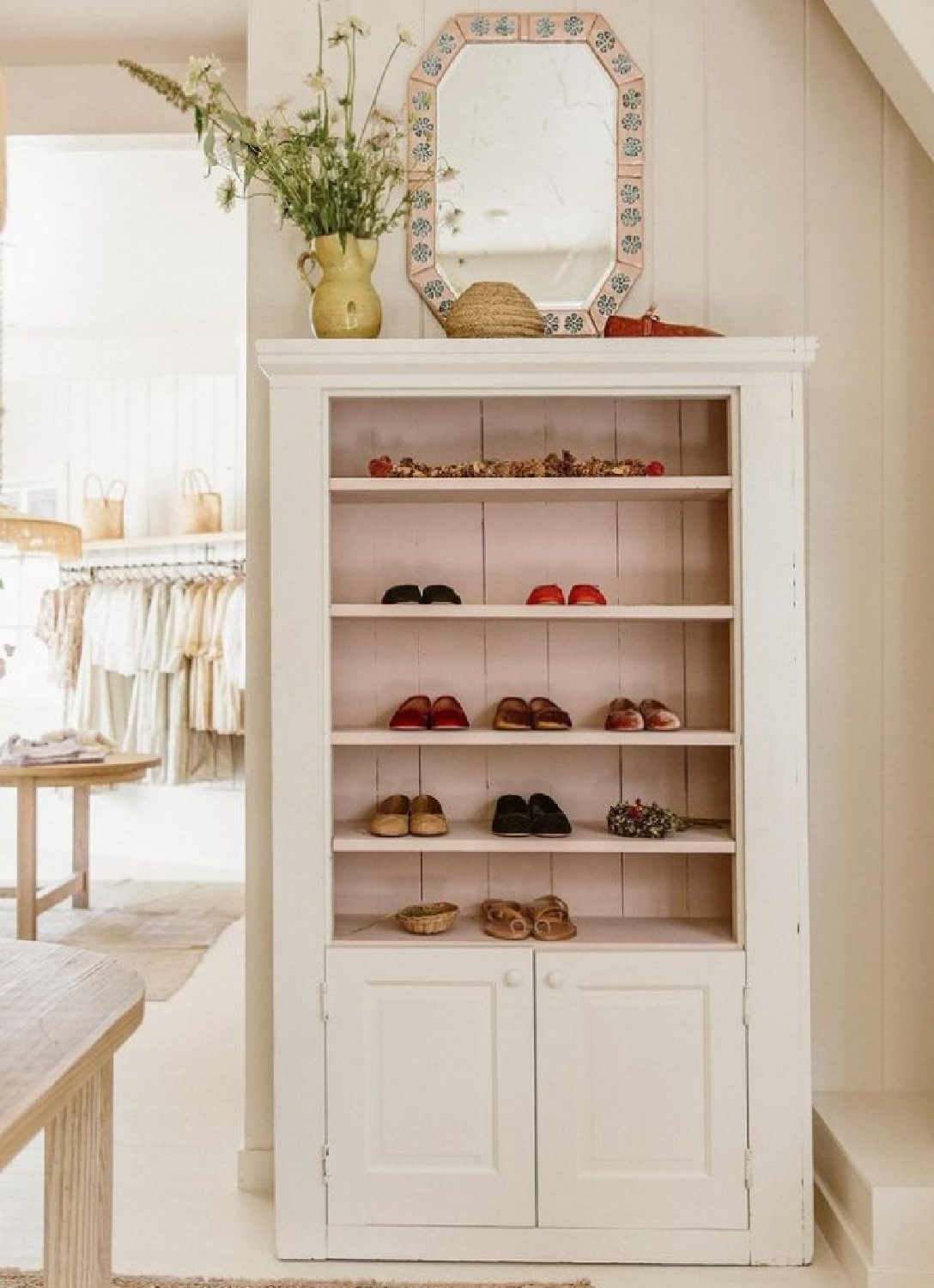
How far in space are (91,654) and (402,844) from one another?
4.46 meters

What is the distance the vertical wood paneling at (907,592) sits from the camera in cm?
263

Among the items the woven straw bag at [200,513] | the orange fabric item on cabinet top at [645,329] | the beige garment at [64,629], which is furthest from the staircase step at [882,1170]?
the beige garment at [64,629]

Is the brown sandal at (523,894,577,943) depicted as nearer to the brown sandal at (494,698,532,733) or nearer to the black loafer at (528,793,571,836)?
the black loafer at (528,793,571,836)

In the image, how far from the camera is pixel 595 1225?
89.9 inches

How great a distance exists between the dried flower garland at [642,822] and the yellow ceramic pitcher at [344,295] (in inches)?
46.7

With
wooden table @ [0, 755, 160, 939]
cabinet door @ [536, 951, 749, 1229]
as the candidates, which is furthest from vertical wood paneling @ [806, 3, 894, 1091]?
wooden table @ [0, 755, 160, 939]

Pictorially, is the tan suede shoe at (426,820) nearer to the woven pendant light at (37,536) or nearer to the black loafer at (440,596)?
the black loafer at (440,596)

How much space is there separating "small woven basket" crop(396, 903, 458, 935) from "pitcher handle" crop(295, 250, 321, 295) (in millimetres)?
1440

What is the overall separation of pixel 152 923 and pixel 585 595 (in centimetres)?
361

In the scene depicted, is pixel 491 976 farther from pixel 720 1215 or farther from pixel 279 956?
pixel 720 1215

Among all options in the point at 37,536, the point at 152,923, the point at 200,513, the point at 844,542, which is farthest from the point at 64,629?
the point at 844,542

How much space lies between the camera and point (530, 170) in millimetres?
2674

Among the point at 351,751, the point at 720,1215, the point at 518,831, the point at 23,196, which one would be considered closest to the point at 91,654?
the point at 23,196

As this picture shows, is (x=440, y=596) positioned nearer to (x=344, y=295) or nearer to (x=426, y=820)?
(x=426, y=820)
